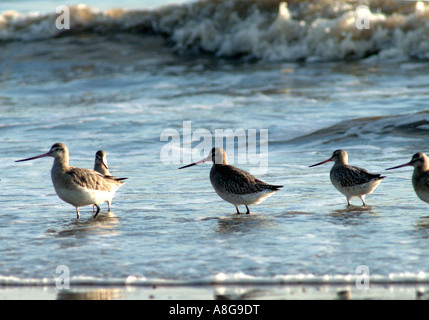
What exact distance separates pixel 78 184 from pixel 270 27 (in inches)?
605

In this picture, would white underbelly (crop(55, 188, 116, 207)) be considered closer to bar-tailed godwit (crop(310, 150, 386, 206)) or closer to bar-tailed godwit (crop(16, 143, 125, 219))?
bar-tailed godwit (crop(16, 143, 125, 219))

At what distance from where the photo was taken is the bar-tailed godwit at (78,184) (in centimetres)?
841

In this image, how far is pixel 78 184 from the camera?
8445 millimetres

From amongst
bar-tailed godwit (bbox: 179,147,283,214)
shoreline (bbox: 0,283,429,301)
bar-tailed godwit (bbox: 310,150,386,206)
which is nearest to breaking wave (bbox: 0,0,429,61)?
bar-tailed godwit (bbox: 310,150,386,206)

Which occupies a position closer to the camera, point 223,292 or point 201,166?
point 223,292

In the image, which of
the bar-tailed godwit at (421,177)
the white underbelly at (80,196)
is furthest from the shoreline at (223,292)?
the bar-tailed godwit at (421,177)

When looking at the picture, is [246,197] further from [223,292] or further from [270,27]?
[270,27]

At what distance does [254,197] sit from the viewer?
8.57 metres

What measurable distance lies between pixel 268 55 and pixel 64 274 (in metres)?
16.9

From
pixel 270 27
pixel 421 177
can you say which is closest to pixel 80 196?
pixel 421 177

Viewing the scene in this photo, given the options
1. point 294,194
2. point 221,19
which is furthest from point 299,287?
point 221,19

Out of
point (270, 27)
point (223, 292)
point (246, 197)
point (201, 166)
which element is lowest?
point (223, 292)

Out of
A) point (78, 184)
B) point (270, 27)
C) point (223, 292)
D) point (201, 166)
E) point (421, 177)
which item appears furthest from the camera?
point (270, 27)

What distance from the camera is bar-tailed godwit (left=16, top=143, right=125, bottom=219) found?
8.41 meters
